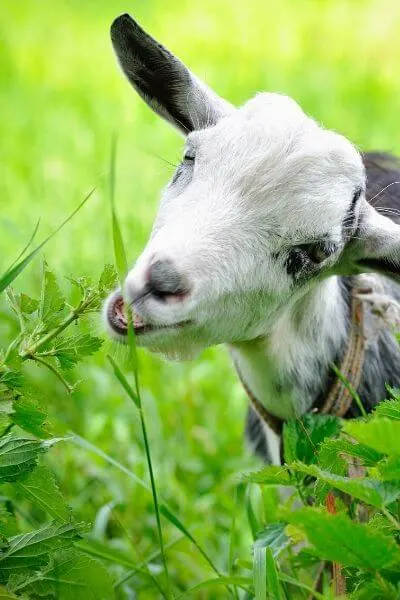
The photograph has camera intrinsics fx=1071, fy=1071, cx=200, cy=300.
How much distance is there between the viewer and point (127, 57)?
9.69 feet

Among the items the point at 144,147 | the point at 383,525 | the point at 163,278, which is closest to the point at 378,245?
the point at 163,278

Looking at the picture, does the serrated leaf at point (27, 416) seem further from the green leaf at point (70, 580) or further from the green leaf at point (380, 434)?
the green leaf at point (380, 434)

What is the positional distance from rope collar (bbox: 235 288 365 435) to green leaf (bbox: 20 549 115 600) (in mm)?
1076

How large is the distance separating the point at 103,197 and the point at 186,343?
348 centimetres

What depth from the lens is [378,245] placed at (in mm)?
2717

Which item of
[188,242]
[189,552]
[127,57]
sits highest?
[127,57]

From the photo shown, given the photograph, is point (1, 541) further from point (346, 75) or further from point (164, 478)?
point (346, 75)

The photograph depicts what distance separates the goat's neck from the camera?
2.92m

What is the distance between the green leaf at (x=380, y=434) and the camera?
5.40 ft

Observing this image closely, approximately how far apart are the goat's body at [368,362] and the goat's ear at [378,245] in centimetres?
22

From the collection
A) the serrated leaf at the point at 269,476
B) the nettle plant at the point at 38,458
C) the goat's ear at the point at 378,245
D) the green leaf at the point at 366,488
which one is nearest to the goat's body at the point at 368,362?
the goat's ear at the point at 378,245

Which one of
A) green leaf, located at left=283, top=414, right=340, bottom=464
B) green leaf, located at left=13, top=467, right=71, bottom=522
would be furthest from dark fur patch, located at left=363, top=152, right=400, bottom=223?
green leaf, located at left=13, top=467, right=71, bottom=522

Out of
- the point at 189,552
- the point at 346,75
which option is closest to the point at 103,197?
the point at 189,552

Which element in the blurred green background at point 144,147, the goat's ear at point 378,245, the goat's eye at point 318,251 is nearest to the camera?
the goat's eye at point 318,251
